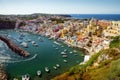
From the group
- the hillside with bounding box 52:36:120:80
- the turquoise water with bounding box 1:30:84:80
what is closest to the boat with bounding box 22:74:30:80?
the turquoise water with bounding box 1:30:84:80

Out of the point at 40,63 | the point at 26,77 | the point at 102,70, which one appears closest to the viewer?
the point at 102,70

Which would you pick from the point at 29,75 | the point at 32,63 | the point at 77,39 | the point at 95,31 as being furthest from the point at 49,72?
the point at 95,31

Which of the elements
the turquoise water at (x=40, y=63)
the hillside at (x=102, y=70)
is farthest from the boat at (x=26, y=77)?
the hillside at (x=102, y=70)

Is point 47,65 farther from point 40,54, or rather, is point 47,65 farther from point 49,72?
point 40,54

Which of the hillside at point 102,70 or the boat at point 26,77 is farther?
the boat at point 26,77

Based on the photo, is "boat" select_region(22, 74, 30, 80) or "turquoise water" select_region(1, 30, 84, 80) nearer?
"boat" select_region(22, 74, 30, 80)

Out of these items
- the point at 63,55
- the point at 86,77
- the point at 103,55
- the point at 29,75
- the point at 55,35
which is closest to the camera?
the point at 86,77

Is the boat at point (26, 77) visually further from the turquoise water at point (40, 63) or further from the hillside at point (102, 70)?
the hillside at point (102, 70)

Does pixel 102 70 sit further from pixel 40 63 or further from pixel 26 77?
pixel 40 63

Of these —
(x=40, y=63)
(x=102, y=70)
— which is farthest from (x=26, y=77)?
(x=102, y=70)

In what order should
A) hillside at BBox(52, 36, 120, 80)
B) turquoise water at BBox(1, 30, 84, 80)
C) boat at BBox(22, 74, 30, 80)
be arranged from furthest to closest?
turquoise water at BBox(1, 30, 84, 80) → boat at BBox(22, 74, 30, 80) → hillside at BBox(52, 36, 120, 80)

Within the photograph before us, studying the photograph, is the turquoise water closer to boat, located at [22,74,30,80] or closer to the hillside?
boat, located at [22,74,30,80]
